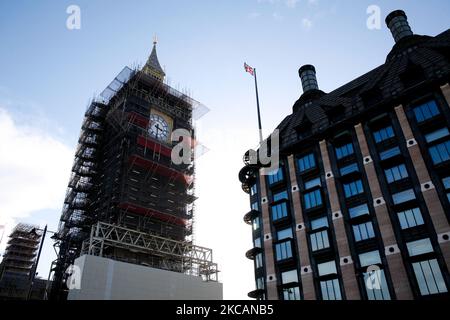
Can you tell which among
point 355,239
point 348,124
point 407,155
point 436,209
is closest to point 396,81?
point 348,124

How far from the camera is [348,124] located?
40.6 meters

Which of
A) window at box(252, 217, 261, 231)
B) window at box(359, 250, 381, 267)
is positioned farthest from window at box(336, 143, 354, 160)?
window at box(252, 217, 261, 231)

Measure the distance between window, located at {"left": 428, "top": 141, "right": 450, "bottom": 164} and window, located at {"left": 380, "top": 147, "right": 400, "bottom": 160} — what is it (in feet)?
10.2

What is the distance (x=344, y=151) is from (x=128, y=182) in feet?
109

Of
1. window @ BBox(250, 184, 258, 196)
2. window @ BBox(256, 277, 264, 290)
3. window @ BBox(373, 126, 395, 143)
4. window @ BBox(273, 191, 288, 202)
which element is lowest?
window @ BBox(256, 277, 264, 290)

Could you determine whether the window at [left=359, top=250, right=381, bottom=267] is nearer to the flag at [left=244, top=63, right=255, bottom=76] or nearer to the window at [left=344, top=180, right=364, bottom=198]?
the window at [left=344, top=180, right=364, bottom=198]

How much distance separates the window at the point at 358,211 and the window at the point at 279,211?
772 cm

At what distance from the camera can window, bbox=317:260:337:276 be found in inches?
1368

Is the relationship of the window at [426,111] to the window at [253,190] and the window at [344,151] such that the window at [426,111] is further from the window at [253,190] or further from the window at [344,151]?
the window at [253,190]

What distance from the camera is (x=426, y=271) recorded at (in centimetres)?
2947

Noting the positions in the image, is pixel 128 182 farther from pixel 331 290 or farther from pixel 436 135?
pixel 436 135

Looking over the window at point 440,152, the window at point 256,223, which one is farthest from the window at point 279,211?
the window at point 440,152
